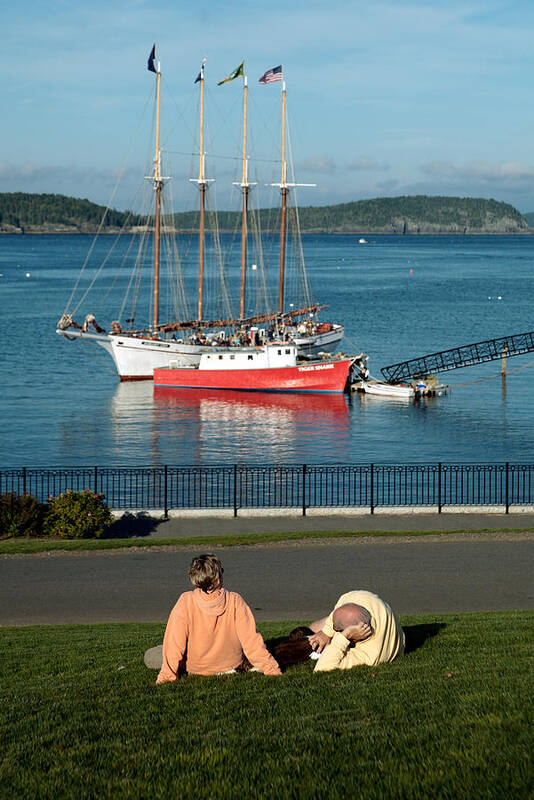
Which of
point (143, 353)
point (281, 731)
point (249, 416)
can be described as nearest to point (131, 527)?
point (281, 731)

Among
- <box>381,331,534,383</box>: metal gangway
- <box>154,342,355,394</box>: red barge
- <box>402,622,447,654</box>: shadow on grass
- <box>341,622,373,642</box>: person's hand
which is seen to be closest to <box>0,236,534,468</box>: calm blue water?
<box>154,342,355,394</box>: red barge

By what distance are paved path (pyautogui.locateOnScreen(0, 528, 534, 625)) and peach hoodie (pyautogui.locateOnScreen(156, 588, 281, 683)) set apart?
6.18m

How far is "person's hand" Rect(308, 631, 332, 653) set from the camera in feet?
32.4

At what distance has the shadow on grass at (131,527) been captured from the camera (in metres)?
22.5

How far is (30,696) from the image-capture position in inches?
363

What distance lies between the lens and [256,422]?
56.3m

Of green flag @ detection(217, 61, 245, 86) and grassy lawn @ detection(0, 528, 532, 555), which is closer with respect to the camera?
grassy lawn @ detection(0, 528, 532, 555)

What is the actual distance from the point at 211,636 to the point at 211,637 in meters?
0.02

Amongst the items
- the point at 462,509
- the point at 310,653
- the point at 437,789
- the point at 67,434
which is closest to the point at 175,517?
the point at 462,509

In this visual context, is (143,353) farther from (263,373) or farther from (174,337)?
(263,373)

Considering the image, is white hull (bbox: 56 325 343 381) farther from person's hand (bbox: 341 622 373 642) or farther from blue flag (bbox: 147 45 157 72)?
person's hand (bbox: 341 622 373 642)

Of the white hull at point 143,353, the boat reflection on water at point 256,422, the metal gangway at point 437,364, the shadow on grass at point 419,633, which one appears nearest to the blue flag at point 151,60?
the white hull at point 143,353

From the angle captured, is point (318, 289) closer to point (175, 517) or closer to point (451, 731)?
point (175, 517)

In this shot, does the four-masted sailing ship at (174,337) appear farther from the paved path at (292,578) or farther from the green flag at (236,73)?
the paved path at (292,578)
